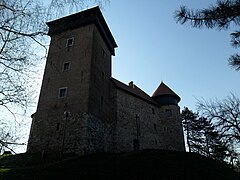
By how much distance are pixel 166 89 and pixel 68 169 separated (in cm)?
2045

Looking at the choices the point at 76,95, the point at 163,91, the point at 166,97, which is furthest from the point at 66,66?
the point at 163,91

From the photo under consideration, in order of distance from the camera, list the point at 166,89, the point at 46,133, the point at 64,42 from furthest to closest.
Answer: the point at 166,89, the point at 64,42, the point at 46,133

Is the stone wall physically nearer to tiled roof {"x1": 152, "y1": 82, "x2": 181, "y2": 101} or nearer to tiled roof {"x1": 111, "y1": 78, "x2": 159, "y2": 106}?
tiled roof {"x1": 111, "y1": 78, "x2": 159, "y2": 106}

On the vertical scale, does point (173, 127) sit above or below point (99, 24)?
below

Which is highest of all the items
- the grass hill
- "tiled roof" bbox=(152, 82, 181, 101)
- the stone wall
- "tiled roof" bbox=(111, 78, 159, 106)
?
"tiled roof" bbox=(152, 82, 181, 101)

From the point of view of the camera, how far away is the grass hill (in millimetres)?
10570

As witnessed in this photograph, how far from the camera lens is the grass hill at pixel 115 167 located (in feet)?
34.7

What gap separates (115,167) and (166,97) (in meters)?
17.1

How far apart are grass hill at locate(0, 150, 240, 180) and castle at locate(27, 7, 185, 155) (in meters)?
1.38

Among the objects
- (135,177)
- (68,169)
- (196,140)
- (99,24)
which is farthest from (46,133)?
(196,140)

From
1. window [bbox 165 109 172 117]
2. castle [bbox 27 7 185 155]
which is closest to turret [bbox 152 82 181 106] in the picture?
castle [bbox 27 7 185 155]

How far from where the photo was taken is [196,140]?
29.9m

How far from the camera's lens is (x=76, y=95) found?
675 inches

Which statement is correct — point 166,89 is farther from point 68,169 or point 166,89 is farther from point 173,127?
point 68,169
